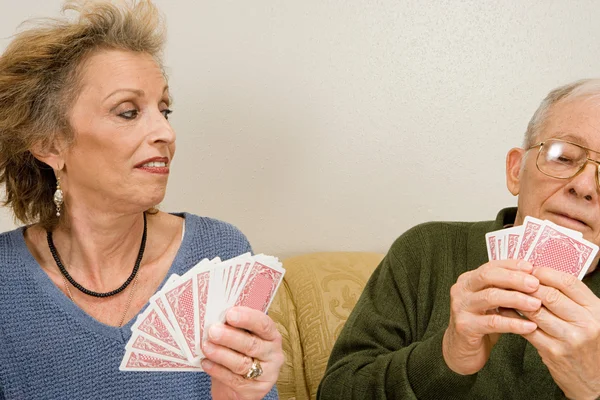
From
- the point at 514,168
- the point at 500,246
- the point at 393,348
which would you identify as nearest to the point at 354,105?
the point at 514,168

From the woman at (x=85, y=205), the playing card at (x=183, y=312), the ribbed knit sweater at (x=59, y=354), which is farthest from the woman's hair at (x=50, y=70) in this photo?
the playing card at (x=183, y=312)

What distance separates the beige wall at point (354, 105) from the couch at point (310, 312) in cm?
30

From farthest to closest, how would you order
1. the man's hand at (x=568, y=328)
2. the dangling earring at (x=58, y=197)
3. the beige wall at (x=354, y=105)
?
the beige wall at (x=354, y=105), the dangling earring at (x=58, y=197), the man's hand at (x=568, y=328)

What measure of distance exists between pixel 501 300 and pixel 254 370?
1.77 feet

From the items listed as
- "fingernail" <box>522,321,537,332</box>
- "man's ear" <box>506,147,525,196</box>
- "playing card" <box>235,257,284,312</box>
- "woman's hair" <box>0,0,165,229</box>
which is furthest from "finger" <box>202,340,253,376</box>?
"man's ear" <box>506,147,525,196</box>

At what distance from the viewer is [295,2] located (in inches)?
111

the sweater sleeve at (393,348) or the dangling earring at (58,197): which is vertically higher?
the dangling earring at (58,197)

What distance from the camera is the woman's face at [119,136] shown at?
182 centimetres

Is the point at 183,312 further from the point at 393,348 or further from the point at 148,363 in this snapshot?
the point at 393,348

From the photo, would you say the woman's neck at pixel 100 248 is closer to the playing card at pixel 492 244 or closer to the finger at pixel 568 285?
the playing card at pixel 492 244

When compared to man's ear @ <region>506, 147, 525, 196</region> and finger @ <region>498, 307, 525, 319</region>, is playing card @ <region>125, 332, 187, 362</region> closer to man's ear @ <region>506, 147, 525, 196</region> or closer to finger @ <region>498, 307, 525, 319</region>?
finger @ <region>498, 307, 525, 319</region>

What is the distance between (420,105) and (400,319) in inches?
50.9

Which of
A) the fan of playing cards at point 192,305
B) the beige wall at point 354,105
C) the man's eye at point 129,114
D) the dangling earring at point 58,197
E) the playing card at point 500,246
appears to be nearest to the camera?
the fan of playing cards at point 192,305

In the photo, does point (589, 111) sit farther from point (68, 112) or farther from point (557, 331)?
point (68, 112)
